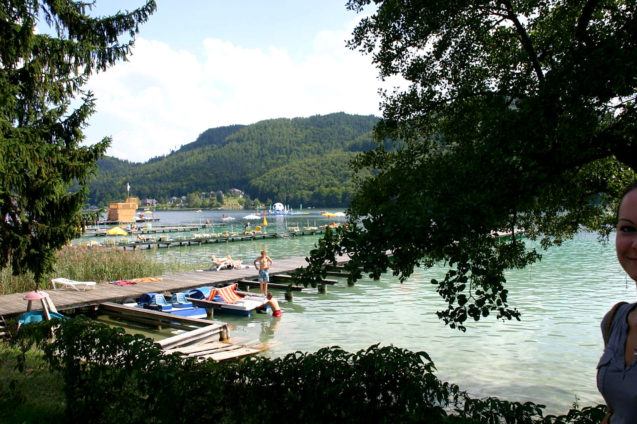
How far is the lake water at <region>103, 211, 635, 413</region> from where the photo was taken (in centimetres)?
1065

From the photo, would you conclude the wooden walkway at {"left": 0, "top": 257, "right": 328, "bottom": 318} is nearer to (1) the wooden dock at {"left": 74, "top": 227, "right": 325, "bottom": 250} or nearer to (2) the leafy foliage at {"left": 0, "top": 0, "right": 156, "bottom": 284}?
(2) the leafy foliage at {"left": 0, "top": 0, "right": 156, "bottom": 284}

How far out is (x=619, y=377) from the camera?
5.56 feet

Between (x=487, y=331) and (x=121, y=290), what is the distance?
1388cm

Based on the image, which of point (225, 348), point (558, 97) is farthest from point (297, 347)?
point (558, 97)

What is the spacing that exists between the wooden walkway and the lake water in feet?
10.2

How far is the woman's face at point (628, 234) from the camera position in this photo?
1.76 meters

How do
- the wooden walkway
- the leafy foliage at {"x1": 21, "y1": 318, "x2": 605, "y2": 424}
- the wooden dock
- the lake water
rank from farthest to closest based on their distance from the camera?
the wooden dock < the wooden walkway < the lake water < the leafy foliage at {"x1": 21, "y1": 318, "x2": 605, "y2": 424}

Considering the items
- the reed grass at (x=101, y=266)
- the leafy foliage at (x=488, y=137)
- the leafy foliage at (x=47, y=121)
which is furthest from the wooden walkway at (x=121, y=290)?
the leafy foliage at (x=488, y=137)

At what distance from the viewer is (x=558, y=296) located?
20.6 metres

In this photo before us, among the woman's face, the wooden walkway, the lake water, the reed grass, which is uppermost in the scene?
the woman's face

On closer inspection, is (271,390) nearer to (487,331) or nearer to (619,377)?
(619,377)

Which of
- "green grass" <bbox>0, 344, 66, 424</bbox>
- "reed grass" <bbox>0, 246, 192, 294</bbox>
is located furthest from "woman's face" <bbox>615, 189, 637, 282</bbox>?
"reed grass" <bbox>0, 246, 192, 294</bbox>

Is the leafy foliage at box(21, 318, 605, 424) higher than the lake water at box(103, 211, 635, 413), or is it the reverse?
the leafy foliage at box(21, 318, 605, 424)

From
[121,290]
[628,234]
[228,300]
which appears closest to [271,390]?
[628,234]
